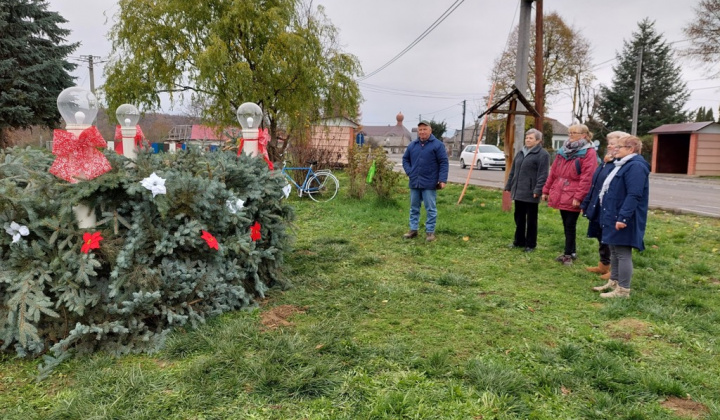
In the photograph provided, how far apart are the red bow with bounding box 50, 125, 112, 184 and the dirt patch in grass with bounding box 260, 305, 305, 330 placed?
1.56 metres

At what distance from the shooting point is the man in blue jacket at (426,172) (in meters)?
6.57

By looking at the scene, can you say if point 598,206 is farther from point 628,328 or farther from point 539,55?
point 539,55

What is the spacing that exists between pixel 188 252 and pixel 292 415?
1.68 m

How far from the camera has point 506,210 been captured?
29.5ft

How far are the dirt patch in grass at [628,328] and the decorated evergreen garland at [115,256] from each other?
281 centimetres

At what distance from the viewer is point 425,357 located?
304 centimetres

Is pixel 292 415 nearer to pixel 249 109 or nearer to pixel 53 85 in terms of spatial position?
pixel 249 109

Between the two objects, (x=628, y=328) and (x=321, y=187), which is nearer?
(x=628, y=328)

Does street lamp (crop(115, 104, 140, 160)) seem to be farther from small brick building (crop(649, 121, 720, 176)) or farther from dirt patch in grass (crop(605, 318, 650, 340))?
small brick building (crop(649, 121, 720, 176))

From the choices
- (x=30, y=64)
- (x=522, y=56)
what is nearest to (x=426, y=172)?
(x=522, y=56)

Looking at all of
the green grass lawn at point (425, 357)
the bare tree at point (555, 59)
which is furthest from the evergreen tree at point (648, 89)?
the green grass lawn at point (425, 357)

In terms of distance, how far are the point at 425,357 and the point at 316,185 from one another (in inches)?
348

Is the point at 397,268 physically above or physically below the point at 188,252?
below

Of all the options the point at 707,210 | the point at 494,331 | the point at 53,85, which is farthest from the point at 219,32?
the point at 53,85
